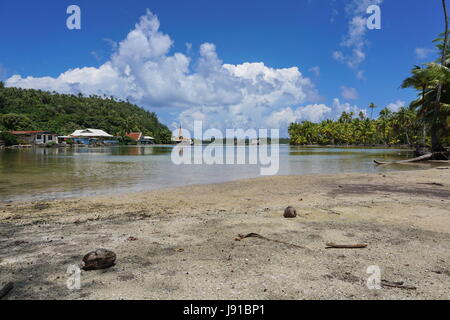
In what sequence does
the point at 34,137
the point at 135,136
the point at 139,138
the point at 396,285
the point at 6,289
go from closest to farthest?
the point at 6,289, the point at 396,285, the point at 34,137, the point at 135,136, the point at 139,138

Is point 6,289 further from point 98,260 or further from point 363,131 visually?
point 363,131

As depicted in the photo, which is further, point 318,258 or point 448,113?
point 448,113

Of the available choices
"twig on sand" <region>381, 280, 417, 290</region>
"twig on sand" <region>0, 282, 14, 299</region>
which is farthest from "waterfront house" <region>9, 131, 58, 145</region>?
"twig on sand" <region>381, 280, 417, 290</region>

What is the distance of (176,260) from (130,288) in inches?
40.9

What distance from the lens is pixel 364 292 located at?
3543 millimetres

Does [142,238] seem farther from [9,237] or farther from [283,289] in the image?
[283,289]

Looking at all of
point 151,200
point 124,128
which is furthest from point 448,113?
point 124,128

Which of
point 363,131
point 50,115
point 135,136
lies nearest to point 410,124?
point 363,131

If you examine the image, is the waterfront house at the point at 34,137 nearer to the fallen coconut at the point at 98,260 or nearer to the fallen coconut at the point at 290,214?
the fallen coconut at the point at 290,214

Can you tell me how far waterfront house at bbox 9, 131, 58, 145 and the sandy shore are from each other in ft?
302

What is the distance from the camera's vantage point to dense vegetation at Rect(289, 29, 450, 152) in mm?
31750

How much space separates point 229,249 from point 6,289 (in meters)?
3.09

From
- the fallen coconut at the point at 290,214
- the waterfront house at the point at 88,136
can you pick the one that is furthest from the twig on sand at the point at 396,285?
the waterfront house at the point at 88,136

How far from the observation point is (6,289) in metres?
3.45
